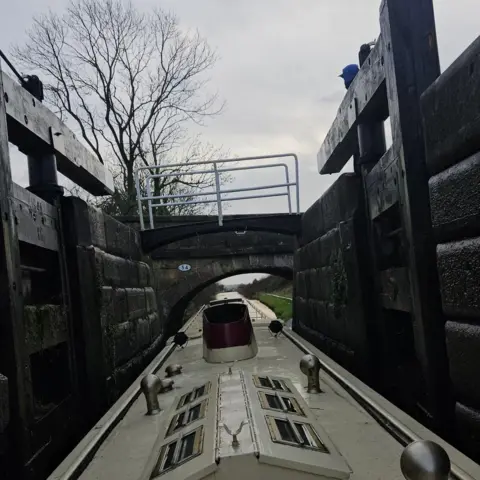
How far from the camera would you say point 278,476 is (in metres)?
2.47

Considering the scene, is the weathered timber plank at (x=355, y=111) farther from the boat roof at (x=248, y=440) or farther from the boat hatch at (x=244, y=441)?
the boat hatch at (x=244, y=441)

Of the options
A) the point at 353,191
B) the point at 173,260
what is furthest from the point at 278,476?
the point at 173,260

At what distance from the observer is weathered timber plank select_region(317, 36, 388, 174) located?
5.48 m

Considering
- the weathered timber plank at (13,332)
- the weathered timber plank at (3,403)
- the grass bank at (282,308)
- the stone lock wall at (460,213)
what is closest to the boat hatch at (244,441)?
the stone lock wall at (460,213)

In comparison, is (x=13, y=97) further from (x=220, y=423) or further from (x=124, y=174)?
(x=124, y=174)

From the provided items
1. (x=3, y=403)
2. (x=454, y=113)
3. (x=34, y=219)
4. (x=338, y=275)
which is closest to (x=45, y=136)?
(x=34, y=219)

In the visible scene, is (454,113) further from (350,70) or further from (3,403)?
(350,70)

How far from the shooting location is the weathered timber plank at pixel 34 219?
5.14 metres

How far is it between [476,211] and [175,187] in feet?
65.1

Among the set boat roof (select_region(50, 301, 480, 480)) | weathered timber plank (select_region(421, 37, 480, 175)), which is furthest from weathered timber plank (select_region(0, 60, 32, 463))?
weathered timber plank (select_region(421, 37, 480, 175))

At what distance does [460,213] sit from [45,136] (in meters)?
4.27

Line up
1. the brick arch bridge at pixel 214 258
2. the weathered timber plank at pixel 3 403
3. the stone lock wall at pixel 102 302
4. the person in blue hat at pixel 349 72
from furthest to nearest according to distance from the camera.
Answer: the brick arch bridge at pixel 214 258 < the person in blue hat at pixel 349 72 < the stone lock wall at pixel 102 302 < the weathered timber plank at pixel 3 403

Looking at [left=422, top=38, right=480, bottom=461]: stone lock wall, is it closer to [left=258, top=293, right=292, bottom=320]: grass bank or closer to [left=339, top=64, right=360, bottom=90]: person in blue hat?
[left=339, top=64, right=360, bottom=90]: person in blue hat

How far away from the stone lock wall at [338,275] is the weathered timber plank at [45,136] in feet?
10.0
